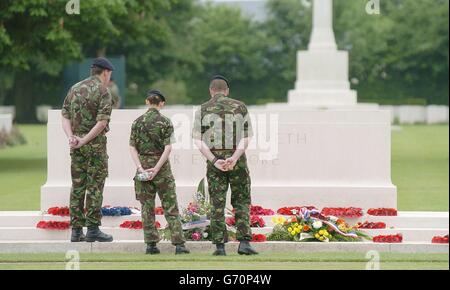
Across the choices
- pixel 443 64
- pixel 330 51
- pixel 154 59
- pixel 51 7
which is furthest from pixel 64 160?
pixel 443 64

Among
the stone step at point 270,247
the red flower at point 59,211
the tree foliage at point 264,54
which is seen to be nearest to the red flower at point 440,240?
the stone step at point 270,247

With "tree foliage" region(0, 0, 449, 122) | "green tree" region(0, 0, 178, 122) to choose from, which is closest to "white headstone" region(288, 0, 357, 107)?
"green tree" region(0, 0, 178, 122)

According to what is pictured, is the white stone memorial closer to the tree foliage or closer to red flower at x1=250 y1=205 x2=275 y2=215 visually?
red flower at x1=250 y1=205 x2=275 y2=215

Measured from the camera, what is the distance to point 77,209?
13180 millimetres

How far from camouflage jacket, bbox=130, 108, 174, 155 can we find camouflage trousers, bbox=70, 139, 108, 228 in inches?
23.5

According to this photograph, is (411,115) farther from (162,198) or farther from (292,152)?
(162,198)

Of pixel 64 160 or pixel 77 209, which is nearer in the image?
pixel 77 209

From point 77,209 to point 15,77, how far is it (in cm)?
4771

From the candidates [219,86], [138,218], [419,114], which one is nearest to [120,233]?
[138,218]

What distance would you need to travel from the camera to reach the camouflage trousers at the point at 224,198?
12.5 meters

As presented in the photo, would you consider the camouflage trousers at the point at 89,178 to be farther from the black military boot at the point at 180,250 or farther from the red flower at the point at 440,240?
the red flower at the point at 440,240

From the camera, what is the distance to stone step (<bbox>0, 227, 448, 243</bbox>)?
13922 millimetres

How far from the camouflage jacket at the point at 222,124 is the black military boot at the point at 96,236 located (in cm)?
157
